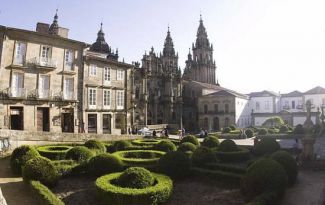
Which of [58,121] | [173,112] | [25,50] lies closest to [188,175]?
[58,121]

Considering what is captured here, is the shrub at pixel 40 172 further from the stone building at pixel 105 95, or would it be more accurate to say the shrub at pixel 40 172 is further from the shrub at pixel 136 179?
the stone building at pixel 105 95

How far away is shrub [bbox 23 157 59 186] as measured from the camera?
41.6ft

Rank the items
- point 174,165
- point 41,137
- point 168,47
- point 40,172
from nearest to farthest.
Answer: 1. point 40,172
2. point 174,165
3. point 41,137
4. point 168,47

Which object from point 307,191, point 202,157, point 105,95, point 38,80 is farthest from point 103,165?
point 105,95

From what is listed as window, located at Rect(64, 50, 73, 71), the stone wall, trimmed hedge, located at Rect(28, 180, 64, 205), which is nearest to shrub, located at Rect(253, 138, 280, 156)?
the stone wall

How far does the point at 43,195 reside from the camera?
10.4 meters

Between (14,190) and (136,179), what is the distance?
548cm

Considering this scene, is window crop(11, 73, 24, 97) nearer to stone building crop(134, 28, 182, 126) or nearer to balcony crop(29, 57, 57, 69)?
balcony crop(29, 57, 57, 69)

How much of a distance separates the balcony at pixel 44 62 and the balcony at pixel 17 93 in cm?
268

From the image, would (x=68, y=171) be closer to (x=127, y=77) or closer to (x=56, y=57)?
(x=56, y=57)

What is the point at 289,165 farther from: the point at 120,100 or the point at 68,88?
the point at 120,100

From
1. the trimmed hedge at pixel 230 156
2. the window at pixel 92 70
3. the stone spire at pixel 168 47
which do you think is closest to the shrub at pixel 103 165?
the trimmed hedge at pixel 230 156

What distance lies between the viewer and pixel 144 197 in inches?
424

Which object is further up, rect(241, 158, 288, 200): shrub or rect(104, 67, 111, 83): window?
rect(104, 67, 111, 83): window
